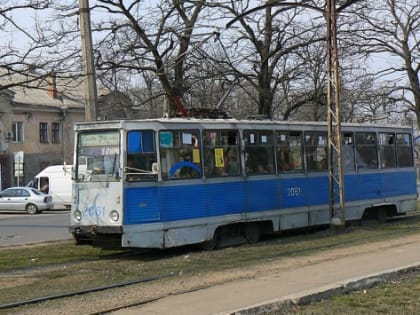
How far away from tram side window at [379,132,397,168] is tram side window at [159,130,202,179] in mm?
8215

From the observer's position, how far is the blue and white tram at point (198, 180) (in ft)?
45.6

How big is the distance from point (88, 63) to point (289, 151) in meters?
5.77

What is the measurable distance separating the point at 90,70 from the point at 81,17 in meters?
1.28

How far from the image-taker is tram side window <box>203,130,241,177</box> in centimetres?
1534

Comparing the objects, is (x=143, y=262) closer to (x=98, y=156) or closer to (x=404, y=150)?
(x=98, y=156)

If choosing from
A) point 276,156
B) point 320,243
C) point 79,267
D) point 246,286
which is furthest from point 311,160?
point 246,286

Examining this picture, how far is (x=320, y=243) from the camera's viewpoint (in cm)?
1612

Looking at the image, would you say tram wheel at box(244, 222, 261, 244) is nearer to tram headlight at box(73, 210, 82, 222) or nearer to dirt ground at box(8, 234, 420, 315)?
dirt ground at box(8, 234, 420, 315)

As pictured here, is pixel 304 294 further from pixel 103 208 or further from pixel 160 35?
pixel 160 35

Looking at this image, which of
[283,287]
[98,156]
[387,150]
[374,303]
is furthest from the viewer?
[387,150]

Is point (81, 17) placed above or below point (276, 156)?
above

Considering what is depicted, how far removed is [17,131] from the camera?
52750mm

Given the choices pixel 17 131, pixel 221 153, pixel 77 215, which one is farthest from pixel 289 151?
pixel 17 131

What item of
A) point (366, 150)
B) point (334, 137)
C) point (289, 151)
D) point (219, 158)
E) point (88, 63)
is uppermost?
point (88, 63)
